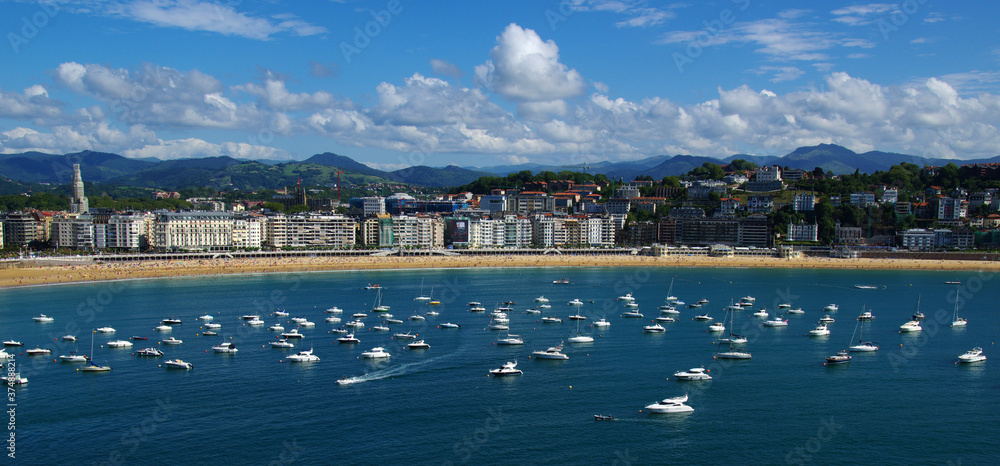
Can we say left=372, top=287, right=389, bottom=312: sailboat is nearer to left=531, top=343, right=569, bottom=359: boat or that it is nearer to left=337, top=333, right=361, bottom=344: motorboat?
left=337, top=333, right=361, bottom=344: motorboat

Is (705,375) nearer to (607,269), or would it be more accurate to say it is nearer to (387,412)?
(387,412)

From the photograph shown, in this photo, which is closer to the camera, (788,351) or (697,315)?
(788,351)

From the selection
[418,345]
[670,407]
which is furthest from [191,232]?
[670,407]

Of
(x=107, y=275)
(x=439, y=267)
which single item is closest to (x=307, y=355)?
(x=107, y=275)

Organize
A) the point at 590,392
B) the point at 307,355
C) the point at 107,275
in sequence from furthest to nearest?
1. the point at 107,275
2. the point at 307,355
3. the point at 590,392

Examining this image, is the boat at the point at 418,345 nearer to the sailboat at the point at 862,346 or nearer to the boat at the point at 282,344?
the boat at the point at 282,344

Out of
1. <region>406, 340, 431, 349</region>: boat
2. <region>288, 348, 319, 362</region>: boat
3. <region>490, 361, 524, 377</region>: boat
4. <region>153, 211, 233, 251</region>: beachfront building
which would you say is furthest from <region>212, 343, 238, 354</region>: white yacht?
<region>153, 211, 233, 251</region>: beachfront building
